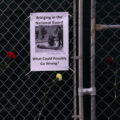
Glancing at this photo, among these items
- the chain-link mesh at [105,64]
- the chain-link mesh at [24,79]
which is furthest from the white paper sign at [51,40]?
the chain-link mesh at [105,64]

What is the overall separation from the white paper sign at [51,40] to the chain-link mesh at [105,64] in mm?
226

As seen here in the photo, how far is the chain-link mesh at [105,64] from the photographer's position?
66.0 inches

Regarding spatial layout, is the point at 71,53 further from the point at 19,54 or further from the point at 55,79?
the point at 19,54

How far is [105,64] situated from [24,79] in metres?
0.56

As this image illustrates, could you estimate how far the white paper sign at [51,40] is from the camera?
1.64m

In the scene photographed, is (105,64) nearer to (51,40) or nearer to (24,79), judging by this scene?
(51,40)

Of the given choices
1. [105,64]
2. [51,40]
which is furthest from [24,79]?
[105,64]

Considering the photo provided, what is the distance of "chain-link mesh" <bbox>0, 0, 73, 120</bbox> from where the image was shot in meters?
1.73

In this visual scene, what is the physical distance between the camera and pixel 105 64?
67.1 inches

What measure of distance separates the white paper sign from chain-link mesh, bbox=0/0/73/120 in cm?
9

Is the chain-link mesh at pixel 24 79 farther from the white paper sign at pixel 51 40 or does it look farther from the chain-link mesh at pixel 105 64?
the chain-link mesh at pixel 105 64

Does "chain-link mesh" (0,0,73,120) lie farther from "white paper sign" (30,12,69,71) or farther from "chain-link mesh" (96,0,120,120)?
"chain-link mesh" (96,0,120,120)

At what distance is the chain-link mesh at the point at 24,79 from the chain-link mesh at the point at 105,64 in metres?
0.20

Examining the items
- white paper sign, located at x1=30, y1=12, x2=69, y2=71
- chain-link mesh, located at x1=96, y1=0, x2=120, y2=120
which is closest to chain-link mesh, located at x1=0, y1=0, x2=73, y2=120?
white paper sign, located at x1=30, y1=12, x2=69, y2=71
